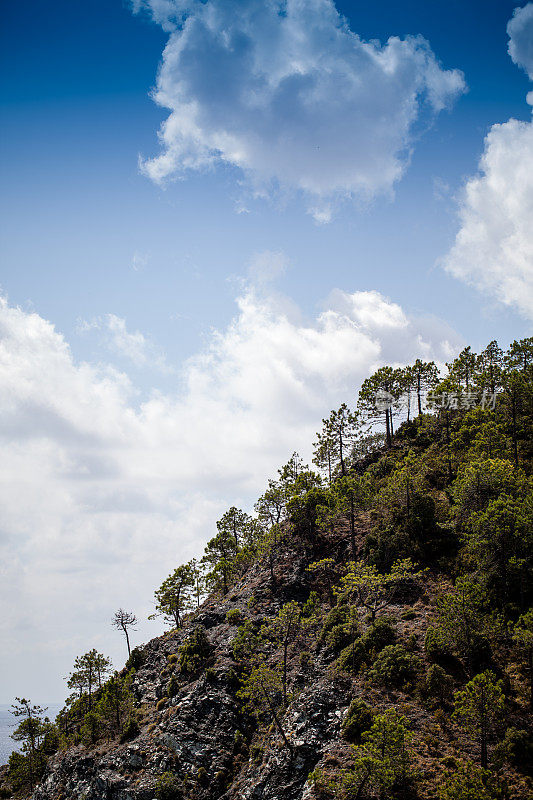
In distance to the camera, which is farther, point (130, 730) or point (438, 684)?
Result: point (130, 730)

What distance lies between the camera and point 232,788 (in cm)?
3831

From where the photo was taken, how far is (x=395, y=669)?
116ft

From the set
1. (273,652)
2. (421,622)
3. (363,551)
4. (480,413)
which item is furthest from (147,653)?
(480,413)

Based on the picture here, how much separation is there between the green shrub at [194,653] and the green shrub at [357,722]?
28.5 metres

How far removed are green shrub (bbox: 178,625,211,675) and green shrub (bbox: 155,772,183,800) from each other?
43.2 feet

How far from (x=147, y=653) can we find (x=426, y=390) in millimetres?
70940

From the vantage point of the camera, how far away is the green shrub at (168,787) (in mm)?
40625

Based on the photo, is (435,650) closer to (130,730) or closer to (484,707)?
(484,707)

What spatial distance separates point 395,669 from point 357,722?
5487 millimetres

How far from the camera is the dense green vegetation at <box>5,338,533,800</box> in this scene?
2717 centimetres

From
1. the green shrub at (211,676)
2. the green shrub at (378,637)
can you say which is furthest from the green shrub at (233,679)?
the green shrub at (378,637)

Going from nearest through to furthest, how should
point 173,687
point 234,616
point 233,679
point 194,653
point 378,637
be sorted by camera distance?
point 378,637, point 233,679, point 173,687, point 194,653, point 234,616

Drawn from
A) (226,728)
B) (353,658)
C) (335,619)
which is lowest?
(226,728)

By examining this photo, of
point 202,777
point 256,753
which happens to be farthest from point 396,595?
point 202,777
